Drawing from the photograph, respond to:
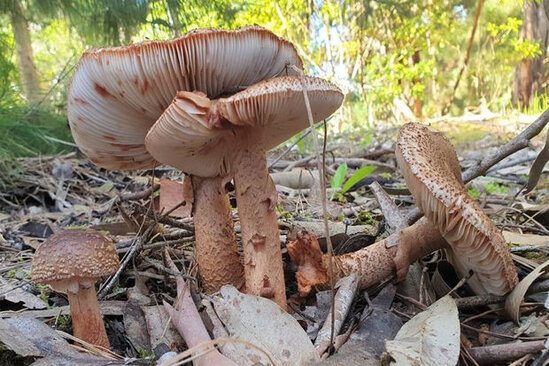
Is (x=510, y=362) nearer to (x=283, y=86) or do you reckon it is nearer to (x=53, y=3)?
(x=283, y=86)

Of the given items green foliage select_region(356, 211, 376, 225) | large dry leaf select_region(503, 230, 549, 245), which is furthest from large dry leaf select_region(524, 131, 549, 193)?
green foliage select_region(356, 211, 376, 225)

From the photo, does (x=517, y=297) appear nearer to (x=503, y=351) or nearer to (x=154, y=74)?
(x=503, y=351)

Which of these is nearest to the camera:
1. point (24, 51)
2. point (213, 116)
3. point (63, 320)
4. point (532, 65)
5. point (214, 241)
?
point (213, 116)

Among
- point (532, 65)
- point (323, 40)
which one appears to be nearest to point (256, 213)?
Result: point (323, 40)

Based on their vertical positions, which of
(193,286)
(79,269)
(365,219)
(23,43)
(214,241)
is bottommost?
(365,219)

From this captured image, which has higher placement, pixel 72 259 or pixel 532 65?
pixel 72 259
